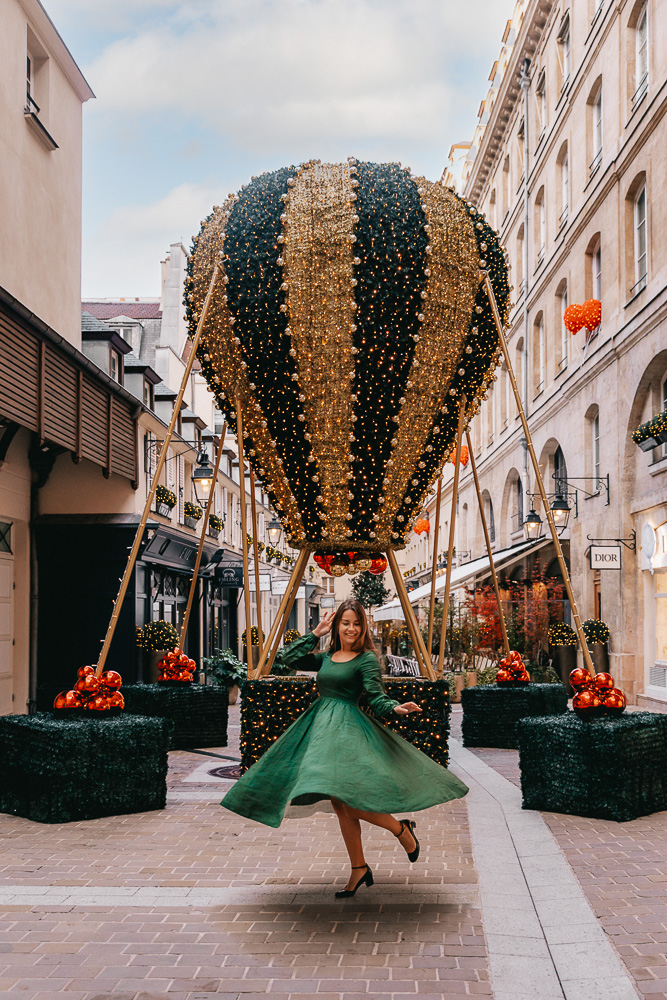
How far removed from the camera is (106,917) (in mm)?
4691

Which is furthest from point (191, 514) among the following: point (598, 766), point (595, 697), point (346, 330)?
point (598, 766)

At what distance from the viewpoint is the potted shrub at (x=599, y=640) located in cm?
1807

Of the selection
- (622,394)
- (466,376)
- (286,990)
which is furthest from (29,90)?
(286,990)

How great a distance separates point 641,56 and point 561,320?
7.40 meters

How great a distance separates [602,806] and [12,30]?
12.0m

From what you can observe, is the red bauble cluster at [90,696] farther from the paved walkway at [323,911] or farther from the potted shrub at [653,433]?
the potted shrub at [653,433]

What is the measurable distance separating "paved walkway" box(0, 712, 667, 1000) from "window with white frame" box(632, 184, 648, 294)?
47.0 feet

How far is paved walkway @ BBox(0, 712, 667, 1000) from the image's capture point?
387cm

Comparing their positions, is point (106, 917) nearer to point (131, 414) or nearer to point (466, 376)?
point (466, 376)

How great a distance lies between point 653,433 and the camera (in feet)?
50.3

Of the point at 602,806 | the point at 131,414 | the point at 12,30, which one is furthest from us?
the point at 131,414

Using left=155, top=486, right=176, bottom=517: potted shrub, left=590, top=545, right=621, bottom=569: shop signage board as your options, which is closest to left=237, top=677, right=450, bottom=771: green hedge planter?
left=155, top=486, right=176, bottom=517: potted shrub

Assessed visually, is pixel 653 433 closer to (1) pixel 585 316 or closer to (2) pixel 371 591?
(1) pixel 585 316

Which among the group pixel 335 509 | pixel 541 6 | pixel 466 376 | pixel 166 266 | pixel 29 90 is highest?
pixel 541 6
